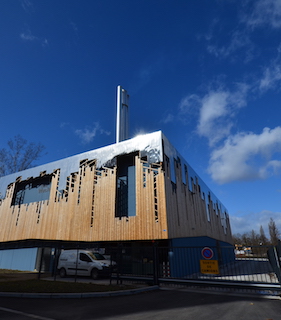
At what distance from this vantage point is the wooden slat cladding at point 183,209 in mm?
16952

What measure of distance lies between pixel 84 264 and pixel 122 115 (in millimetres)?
22967

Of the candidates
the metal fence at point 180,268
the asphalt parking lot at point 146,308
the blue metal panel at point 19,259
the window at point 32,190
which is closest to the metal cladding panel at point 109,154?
the window at point 32,190

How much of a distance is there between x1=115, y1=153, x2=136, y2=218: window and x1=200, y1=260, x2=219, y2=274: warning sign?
325 inches

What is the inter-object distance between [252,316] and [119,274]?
7.92 m

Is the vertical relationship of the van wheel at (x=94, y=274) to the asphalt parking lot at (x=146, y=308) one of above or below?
above

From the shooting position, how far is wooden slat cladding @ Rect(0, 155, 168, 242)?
1638 cm

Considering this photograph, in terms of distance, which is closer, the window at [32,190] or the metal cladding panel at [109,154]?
the metal cladding panel at [109,154]

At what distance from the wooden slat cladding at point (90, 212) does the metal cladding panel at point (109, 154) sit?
61cm

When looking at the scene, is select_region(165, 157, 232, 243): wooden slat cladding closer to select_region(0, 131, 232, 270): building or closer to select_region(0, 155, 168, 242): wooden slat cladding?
select_region(0, 131, 232, 270): building

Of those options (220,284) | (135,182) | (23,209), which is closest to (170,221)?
(135,182)

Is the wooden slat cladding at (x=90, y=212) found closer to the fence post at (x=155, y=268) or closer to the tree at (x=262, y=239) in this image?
the fence post at (x=155, y=268)

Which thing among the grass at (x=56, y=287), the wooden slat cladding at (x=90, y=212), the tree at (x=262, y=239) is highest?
the tree at (x=262, y=239)

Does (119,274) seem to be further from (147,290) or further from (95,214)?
(95,214)

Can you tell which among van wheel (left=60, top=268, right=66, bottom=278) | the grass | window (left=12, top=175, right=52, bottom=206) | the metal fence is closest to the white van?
van wheel (left=60, top=268, right=66, bottom=278)
